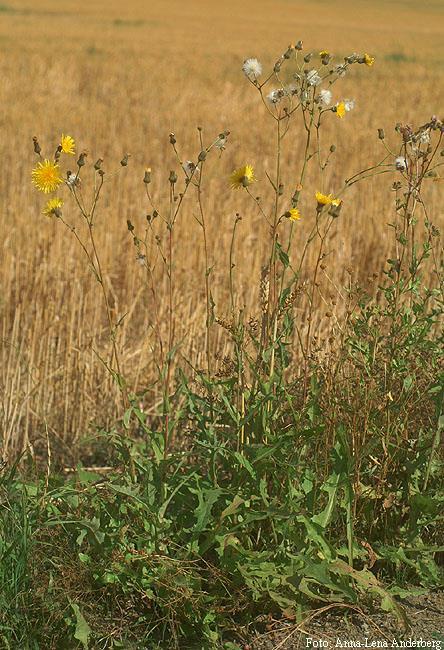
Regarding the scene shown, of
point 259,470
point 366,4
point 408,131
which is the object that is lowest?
point 259,470

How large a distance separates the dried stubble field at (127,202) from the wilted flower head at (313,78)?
3.71 ft

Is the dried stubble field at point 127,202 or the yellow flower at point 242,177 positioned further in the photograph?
the dried stubble field at point 127,202

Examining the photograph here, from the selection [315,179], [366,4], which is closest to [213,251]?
[315,179]

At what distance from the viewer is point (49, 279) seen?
580 centimetres

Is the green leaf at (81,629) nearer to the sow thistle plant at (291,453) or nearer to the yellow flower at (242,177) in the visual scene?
the sow thistle plant at (291,453)

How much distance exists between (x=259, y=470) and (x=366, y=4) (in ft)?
268

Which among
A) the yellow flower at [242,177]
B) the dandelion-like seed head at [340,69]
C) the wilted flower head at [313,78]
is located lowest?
the yellow flower at [242,177]

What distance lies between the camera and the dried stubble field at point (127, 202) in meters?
4.78

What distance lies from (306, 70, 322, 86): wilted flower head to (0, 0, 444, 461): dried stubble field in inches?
44.5

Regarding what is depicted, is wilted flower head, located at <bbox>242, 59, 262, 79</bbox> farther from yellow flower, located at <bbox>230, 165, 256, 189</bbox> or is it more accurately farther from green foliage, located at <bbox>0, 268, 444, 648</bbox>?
green foliage, located at <bbox>0, 268, 444, 648</bbox>

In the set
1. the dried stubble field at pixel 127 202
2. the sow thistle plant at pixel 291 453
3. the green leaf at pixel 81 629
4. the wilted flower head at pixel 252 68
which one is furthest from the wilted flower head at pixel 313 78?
the green leaf at pixel 81 629

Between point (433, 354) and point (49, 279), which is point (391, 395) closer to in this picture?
point (433, 354)

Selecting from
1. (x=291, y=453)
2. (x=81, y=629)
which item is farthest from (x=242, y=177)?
(x=81, y=629)

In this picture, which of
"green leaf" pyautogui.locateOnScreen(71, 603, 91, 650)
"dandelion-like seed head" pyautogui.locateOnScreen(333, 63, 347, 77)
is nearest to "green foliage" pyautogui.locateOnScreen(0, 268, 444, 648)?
"green leaf" pyautogui.locateOnScreen(71, 603, 91, 650)
